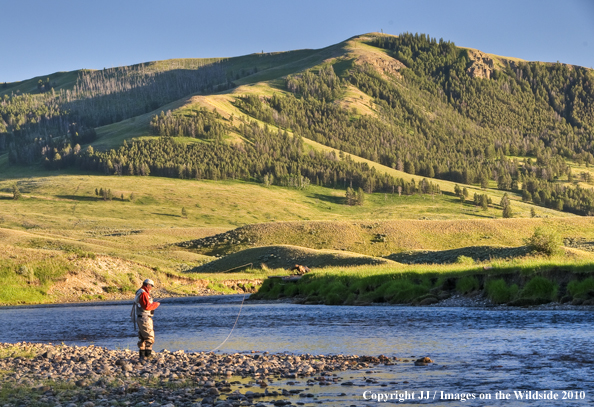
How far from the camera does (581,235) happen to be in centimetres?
10975

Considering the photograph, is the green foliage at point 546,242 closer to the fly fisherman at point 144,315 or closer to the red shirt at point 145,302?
the fly fisherman at point 144,315

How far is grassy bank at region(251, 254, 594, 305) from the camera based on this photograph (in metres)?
33.6

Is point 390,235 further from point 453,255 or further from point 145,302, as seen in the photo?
point 145,302

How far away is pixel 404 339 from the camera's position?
24.4 metres

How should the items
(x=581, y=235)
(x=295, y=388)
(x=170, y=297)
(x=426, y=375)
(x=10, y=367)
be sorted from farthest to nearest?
(x=581, y=235), (x=170, y=297), (x=10, y=367), (x=426, y=375), (x=295, y=388)

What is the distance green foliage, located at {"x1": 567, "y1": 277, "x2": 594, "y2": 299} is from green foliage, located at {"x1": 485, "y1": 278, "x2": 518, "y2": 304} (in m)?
3.52

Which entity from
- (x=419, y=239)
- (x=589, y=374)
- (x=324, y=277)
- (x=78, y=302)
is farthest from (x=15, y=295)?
(x=419, y=239)

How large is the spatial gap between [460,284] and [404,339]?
1671 centimetres

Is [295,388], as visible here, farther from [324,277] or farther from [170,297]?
[170,297]

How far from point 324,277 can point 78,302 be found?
21.1 meters

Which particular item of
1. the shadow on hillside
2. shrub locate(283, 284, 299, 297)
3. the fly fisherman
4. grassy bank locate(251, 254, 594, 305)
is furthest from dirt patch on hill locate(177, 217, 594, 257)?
the fly fisherman

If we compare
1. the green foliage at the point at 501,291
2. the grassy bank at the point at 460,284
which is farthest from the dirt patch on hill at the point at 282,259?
the green foliage at the point at 501,291

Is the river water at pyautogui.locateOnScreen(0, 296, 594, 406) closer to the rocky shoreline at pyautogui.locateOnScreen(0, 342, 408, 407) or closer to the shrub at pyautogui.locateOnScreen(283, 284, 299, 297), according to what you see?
the rocky shoreline at pyautogui.locateOnScreen(0, 342, 408, 407)

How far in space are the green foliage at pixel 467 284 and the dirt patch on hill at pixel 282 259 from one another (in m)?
34.4
